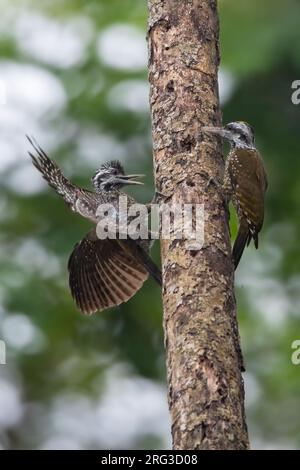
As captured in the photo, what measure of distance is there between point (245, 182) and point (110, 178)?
1.08 meters

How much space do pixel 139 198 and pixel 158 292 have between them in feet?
3.89

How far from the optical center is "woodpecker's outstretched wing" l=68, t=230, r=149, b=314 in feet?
22.2

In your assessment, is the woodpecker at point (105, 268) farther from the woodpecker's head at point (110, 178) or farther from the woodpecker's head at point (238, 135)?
the woodpecker's head at point (238, 135)

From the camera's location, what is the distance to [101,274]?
6.83 metres

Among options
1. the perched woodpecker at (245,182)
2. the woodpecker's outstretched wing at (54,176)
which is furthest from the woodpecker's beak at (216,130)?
the woodpecker's outstretched wing at (54,176)

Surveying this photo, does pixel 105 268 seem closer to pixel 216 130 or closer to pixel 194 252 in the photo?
pixel 216 130

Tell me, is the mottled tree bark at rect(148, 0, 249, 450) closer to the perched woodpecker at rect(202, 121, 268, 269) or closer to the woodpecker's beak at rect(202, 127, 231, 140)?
the woodpecker's beak at rect(202, 127, 231, 140)

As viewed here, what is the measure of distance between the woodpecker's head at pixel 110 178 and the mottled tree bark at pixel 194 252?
120 centimetres

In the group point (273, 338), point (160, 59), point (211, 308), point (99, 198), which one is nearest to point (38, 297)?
point (273, 338)

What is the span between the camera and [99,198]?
6750mm

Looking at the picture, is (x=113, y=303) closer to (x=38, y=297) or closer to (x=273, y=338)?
(x=38, y=297)

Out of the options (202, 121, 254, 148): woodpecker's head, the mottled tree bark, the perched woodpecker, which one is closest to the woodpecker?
the perched woodpecker
